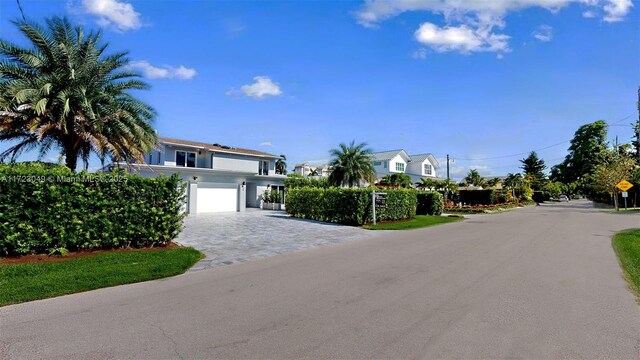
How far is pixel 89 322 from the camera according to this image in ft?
15.4

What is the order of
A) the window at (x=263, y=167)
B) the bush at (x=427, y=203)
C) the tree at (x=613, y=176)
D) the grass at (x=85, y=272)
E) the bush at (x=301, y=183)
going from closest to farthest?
the grass at (x=85, y=272) < the bush at (x=427, y=203) < the bush at (x=301, y=183) < the window at (x=263, y=167) < the tree at (x=613, y=176)

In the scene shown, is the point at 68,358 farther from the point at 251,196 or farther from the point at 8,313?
the point at 251,196

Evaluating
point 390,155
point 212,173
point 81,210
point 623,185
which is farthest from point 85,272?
point 390,155

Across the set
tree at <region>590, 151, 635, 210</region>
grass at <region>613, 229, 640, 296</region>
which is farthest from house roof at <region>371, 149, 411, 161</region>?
grass at <region>613, 229, 640, 296</region>

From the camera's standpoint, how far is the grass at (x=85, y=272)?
6.04m

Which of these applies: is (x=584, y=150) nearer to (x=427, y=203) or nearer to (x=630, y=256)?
(x=427, y=203)

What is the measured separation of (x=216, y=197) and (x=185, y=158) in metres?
4.93

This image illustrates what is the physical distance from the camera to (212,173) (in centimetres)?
2714

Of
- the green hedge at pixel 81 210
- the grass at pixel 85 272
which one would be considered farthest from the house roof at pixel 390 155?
the grass at pixel 85 272

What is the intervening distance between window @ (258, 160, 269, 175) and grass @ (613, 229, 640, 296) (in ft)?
93.4

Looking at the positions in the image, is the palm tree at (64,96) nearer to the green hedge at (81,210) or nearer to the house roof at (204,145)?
the green hedge at (81,210)

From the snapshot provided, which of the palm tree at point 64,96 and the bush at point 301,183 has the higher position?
the palm tree at point 64,96

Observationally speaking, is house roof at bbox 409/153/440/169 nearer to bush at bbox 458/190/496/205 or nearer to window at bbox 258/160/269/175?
bush at bbox 458/190/496/205

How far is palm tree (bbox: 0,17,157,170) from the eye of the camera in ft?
39.7
